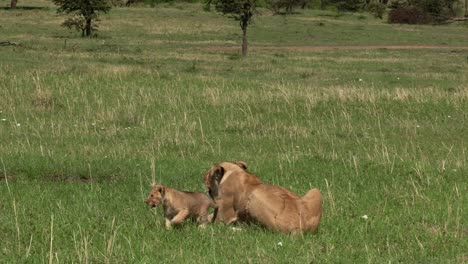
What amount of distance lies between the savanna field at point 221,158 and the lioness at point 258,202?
15 centimetres

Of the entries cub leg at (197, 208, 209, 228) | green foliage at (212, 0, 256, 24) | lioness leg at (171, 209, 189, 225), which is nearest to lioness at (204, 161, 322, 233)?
cub leg at (197, 208, 209, 228)

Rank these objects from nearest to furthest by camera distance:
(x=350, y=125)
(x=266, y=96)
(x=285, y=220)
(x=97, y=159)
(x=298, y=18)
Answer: (x=285, y=220) → (x=97, y=159) → (x=350, y=125) → (x=266, y=96) → (x=298, y=18)

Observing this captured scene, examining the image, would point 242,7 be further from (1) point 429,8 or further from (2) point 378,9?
(1) point 429,8

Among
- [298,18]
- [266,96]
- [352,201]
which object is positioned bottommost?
[298,18]

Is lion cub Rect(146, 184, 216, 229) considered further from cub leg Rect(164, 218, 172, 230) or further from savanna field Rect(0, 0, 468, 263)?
savanna field Rect(0, 0, 468, 263)

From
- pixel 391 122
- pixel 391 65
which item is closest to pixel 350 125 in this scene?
pixel 391 122

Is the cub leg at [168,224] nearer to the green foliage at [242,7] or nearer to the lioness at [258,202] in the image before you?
the lioness at [258,202]

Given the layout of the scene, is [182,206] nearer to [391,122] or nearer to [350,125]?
[350,125]

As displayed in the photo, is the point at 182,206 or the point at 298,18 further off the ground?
the point at 182,206

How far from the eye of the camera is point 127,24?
2362 inches

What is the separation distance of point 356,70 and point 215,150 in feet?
68.4

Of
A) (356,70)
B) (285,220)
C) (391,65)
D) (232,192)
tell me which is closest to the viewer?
(285,220)

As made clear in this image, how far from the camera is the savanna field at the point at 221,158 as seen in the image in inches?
251

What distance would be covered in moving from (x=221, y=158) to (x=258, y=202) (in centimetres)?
468
